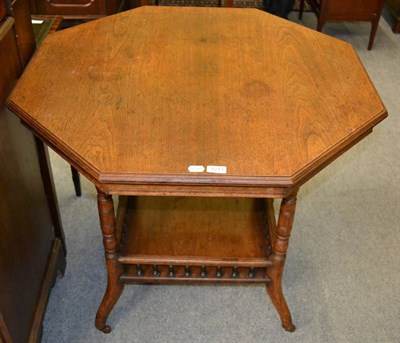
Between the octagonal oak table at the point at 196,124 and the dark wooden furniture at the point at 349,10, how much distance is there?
5.63 feet

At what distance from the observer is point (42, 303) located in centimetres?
179

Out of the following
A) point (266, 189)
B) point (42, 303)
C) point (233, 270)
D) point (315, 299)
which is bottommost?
point (315, 299)

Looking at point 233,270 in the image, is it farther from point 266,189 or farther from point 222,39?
point 222,39

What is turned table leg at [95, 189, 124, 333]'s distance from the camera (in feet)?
4.97

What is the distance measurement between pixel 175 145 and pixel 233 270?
2.03 ft

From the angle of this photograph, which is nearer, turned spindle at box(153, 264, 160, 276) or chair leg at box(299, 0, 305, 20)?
turned spindle at box(153, 264, 160, 276)

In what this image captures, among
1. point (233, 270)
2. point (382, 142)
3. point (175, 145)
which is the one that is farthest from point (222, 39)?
point (382, 142)

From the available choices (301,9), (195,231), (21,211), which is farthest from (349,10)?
(21,211)

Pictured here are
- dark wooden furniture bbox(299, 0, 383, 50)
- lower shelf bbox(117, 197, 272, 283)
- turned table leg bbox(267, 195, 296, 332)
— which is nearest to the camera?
turned table leg bbox(267, 195, 296, 332)

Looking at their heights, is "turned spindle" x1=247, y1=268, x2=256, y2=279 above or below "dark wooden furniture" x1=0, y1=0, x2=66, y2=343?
below

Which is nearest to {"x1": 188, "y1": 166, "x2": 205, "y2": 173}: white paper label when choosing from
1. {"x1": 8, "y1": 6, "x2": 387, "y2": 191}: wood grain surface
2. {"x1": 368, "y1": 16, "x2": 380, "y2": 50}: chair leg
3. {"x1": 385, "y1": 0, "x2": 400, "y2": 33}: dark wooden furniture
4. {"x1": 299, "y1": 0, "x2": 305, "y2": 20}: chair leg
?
{"x1": 8, "y1": 6, "x2": 387, "y2": 191}: wood grain surface

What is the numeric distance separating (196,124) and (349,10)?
257cm

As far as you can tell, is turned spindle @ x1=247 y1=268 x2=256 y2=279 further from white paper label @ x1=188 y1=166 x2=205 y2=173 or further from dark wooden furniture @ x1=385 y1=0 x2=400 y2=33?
dark wooden furniture @ x1=385 y1=0 x2=400 y2=33

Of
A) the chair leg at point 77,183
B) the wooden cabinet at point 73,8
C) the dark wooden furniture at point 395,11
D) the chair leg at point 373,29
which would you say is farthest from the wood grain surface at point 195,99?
the dark wooden furniture at point 395,11
